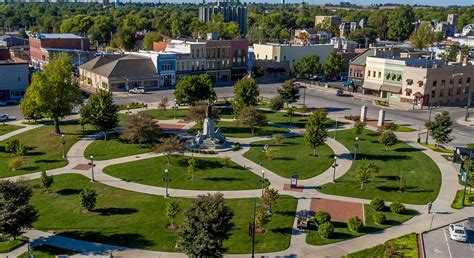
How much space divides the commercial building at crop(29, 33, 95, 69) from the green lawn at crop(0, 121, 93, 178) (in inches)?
2201

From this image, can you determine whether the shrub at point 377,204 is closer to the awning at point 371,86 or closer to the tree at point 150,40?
the awning at point 371,86

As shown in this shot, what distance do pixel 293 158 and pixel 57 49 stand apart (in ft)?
301

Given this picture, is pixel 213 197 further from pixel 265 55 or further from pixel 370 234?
pixel 265 55

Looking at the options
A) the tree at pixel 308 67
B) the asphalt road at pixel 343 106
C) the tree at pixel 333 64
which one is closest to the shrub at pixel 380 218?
the asphalt road at pixel 343 106

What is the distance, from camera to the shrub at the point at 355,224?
40625mm

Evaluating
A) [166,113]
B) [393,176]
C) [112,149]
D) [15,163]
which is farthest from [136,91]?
[393,176]

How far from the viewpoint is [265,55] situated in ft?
447

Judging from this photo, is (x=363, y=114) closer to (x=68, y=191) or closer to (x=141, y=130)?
(x=141, y=130)

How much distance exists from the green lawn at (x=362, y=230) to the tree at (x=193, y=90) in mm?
43137

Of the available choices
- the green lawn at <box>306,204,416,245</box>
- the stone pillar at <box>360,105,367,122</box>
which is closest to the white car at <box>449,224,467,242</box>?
the green lawn at <box>306,204,416,245</box>

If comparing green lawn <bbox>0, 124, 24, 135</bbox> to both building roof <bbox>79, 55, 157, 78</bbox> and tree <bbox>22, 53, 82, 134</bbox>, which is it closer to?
tree <bbox>22, 53, 82, 134</bbox>

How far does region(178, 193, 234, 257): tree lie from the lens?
32375 millimetres

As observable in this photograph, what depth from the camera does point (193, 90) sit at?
8181cm

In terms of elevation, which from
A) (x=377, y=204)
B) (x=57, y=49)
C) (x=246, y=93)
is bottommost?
(x=377, y=204)
